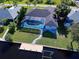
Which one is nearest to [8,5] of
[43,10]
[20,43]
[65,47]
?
[43,10]

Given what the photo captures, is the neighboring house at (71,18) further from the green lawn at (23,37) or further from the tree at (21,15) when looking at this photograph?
the tree at (21,15)

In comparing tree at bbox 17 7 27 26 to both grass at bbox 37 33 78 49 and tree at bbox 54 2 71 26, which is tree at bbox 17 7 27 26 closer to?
tree at bbox 54 2 71 26

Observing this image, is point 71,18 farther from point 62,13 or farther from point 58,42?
point 58,42

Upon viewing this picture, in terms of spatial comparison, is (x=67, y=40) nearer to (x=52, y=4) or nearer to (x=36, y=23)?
(x=36, y=23)

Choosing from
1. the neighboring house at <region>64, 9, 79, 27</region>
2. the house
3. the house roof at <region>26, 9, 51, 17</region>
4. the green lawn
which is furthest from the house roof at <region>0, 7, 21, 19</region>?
the neighboring house at <region>64, 9, 79, 27</region>

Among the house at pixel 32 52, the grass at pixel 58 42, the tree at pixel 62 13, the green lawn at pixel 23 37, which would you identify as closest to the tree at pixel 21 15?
the green lawn at pixel 23 37

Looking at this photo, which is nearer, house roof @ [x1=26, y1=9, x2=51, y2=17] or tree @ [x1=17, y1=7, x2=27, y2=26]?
tree @ [x1=17, y1=7, x2=27, y2=26]
